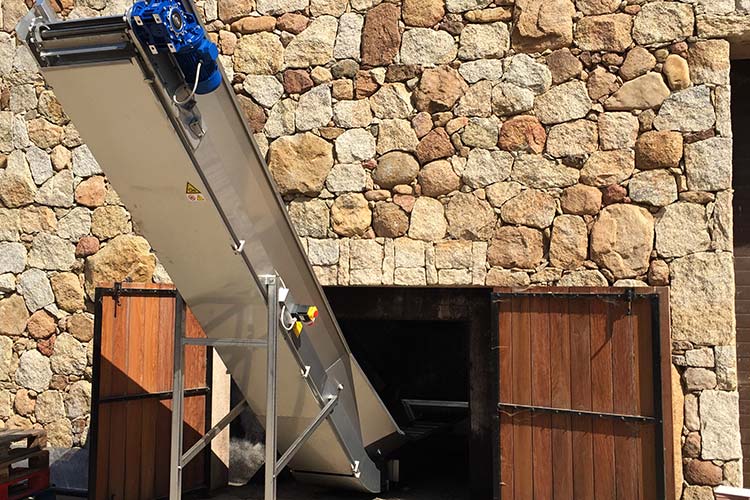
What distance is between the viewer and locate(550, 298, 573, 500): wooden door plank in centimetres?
459

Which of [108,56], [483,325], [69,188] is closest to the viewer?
[108,56]

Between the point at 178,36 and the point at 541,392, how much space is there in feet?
9.61

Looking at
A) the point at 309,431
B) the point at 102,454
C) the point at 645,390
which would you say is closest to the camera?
the point at 309,431

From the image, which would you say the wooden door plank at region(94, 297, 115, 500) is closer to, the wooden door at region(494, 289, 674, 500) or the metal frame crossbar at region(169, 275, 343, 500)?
the metal frame crossbar at region(169, 275, 343, 500)

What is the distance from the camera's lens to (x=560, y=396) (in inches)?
183

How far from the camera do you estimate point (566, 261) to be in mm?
4926

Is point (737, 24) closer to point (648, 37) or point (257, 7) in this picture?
point (648, 37)

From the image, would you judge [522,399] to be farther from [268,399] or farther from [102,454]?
[102,454]

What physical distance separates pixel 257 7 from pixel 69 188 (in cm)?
191

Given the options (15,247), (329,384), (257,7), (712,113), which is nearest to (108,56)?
(329,384)

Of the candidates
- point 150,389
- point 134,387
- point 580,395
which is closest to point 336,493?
point 150,389

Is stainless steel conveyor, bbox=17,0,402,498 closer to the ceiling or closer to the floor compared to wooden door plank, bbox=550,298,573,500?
closer to the ceiling

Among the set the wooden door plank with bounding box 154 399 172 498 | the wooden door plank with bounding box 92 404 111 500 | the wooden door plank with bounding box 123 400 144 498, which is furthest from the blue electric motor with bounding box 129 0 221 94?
the wooden door plank with bounding box 154 399 172 498

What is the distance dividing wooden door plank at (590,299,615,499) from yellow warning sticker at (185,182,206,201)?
2381 millimetres
